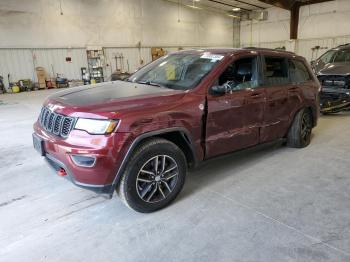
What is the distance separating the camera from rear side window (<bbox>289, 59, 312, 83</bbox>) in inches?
162

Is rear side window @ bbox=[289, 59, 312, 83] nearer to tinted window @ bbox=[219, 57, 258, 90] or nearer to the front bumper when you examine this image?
tinted window @ bbox=[219, 57, 258, 90]

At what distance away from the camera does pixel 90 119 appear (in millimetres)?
2330

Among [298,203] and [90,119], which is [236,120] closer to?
[298,203]

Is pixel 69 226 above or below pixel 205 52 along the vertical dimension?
below

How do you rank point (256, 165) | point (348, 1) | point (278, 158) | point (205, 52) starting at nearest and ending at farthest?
point (205, 52) → point (256, 165) → point (278, 158) → point (348, 1)

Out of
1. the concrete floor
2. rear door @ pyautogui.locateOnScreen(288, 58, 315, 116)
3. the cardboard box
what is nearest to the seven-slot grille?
the concrete floor

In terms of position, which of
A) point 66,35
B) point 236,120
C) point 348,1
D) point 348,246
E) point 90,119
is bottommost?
point 348,246

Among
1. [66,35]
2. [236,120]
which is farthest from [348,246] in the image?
[66,35]

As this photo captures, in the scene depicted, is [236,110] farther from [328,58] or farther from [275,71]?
[328,58]

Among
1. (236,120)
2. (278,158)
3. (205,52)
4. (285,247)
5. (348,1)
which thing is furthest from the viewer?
(348,1)

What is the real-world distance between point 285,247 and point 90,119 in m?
1.83

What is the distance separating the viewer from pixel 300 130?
4289mm

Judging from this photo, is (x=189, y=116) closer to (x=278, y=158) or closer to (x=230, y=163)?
(x=230, y=163)

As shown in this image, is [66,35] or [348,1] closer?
[66,35]
